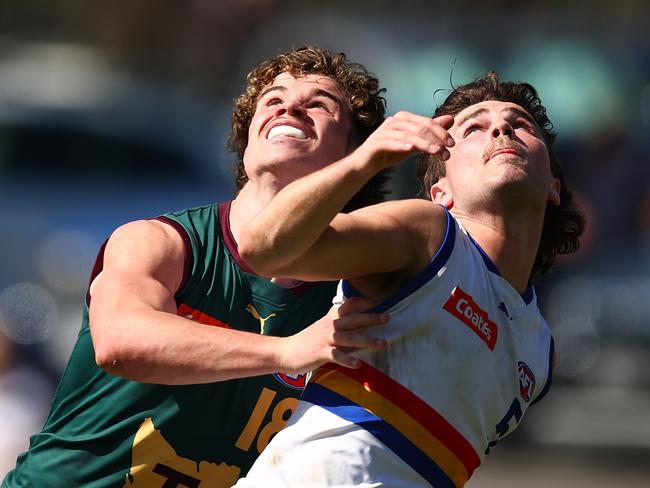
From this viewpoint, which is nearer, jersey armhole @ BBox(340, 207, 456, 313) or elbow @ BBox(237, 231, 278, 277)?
elbow @ BBox(237, 231, 278, 277)

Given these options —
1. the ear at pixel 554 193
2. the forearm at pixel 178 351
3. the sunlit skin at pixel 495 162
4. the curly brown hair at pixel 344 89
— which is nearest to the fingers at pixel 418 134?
the sunlit skin at pixel 495 162

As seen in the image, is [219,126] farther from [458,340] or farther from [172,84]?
[458,340]

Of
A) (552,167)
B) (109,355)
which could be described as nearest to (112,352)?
(109,355)

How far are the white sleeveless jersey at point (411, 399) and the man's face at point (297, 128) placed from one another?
2.82 ft

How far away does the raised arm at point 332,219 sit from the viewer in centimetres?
271

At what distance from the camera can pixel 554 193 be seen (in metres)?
3.73

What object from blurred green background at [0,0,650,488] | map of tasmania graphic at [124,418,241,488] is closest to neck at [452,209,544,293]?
map of tasmania graphic at [124,418,241,488]

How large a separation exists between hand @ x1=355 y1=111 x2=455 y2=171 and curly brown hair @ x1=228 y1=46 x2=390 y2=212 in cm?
149

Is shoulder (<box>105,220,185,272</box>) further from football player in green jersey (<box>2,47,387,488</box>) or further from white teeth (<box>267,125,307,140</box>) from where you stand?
Result: white teeth (<box>267,125,307,140</box>)

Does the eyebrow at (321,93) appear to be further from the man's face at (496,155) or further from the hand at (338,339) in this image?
the hand at (338,339)

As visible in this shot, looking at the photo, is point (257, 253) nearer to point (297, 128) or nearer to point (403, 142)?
point (403, 142)

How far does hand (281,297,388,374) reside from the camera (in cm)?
292

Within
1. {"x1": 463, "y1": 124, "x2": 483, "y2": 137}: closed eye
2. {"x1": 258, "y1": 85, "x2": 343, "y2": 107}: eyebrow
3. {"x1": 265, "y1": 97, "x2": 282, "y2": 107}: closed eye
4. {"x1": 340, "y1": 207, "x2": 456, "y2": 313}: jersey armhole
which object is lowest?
{"x1": 340, "y1": 207, "x2": 456, "y2": 313}: jersey armhole

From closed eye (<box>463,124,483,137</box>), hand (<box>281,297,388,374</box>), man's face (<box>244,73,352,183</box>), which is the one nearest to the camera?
hand (<box>281,297,388,374</box>)
